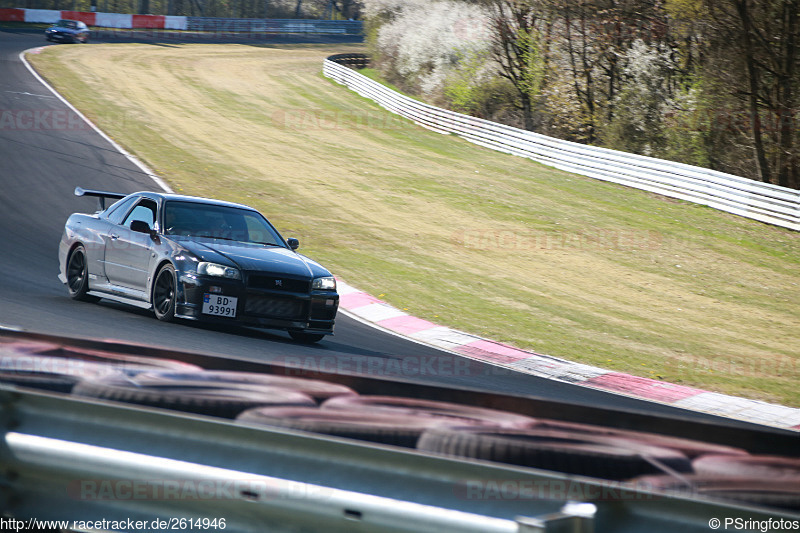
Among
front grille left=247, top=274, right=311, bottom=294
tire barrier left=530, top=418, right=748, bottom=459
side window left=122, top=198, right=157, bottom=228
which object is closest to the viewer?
tire barrier left=530, top=418, right=748, bottom=459

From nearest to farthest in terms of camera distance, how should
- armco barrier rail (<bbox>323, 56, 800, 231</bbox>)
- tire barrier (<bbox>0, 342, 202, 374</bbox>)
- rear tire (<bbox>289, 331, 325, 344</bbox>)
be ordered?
tire barrier (<bbox>0, 342, 202, 374</bbox>) → rear tire (<bbox>289, 331, 325, 344</bbox>) → armco barrier rail (<bbox>323, 56, 800, 231</bbox>)

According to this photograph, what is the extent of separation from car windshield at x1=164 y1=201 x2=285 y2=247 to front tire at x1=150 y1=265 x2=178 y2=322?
2.03 feet

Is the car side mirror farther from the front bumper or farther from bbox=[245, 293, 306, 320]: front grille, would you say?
bbox=[245, 293, 306, 320]: front grille

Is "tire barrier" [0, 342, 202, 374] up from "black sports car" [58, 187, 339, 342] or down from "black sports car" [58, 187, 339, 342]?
up

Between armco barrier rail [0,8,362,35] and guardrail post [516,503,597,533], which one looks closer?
guardrail post [516,503,597,533]

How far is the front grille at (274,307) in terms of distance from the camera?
8.40 meters

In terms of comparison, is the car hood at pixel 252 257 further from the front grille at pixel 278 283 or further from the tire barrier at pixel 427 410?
the tire barrier at pixel 427 410

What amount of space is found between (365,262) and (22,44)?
32612 millimetres

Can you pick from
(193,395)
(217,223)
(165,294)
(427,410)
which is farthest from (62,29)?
(427,410)

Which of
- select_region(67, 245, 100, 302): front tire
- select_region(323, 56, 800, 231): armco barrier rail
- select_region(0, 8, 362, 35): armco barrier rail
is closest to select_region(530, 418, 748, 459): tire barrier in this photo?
select_region(67, 245, 100, 302): front tire

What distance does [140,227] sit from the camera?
8914mm

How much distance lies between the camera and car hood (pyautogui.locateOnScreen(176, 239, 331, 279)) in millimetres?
8430

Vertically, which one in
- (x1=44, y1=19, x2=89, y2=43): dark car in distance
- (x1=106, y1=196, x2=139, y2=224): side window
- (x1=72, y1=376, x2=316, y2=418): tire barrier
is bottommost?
(x1=106, y1=196, x2=139, y2=224): side window

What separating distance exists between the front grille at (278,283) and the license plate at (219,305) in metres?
0.25
